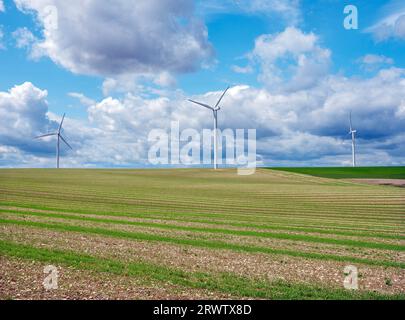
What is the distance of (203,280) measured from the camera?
15.6 metres

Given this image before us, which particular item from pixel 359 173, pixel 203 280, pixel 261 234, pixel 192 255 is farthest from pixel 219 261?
pixel 359 173

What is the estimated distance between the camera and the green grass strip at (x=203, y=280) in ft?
47.5

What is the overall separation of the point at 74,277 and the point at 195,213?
23.5 metres

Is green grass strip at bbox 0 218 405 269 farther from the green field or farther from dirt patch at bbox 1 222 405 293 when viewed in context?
the green field

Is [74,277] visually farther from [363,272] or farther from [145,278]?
[363,272]

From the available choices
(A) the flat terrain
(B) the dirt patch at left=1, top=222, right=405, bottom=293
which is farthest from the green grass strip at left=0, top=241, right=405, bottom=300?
(B) the dirt patch at left=1, top=222, right=405, bottom=293

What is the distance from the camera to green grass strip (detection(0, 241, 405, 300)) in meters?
14.5

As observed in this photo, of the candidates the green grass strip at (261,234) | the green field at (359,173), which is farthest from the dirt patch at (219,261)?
the green field at (359,173)

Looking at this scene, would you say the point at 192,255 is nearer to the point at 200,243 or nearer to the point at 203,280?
the point at 200,243

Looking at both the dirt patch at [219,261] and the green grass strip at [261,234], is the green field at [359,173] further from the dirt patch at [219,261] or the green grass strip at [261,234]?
the dirt patch at [219,261]

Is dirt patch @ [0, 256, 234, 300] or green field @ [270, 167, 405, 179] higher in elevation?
green field @ [270, 167, 405, 179]
